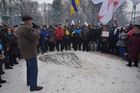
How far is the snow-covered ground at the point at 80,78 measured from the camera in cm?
931

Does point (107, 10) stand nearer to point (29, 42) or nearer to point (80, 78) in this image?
point (80, 78)

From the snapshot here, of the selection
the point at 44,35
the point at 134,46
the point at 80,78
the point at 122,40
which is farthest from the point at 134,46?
the point at 44,35

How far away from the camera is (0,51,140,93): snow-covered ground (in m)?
9.31

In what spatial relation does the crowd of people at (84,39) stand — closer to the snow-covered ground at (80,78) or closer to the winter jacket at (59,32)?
A: the winter jacket at (59,32)

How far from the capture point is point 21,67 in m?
12.8

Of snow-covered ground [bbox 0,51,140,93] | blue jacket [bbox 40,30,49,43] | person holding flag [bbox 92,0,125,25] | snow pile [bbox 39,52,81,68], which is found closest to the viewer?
snow-covered ground [bbox 0,51,140,93]

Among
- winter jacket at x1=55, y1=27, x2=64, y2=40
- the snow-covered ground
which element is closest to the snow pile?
the snow-covered ground

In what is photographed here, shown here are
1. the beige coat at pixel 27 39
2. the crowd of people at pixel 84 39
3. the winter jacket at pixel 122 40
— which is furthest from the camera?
the crowd of people at pixel 84 39

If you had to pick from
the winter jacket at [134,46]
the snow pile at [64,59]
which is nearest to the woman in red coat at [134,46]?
the winter jacket at [134,46]

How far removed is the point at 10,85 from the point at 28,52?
1.91m

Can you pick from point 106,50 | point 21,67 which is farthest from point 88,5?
point 21,67

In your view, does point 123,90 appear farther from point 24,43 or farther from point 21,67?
point 21,67

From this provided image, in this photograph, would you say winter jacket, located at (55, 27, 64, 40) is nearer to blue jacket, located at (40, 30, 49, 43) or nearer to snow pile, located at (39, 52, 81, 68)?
blue jacket, located at (40, 30, 49, 43)

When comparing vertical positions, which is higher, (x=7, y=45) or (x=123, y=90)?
(x=7, y=45)
